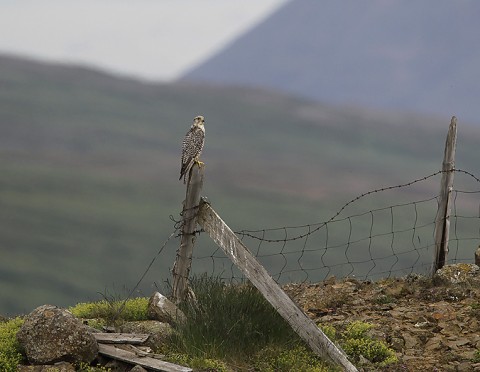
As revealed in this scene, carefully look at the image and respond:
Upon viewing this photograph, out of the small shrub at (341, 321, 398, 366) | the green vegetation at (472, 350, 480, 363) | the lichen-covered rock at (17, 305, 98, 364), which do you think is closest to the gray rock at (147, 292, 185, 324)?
the lichen-covered rock at (17, 305, 98, 364)

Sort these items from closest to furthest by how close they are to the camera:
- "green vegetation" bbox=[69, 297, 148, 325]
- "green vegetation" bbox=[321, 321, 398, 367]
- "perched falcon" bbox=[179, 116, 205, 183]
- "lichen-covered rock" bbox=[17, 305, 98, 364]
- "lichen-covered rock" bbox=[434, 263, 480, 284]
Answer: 1. "lichen-covered rock" bbox=[17, 305, 98, 364]
2. "green vegetation" bbox=[321, 321, 398, 367]
3. "green vegetation" bbox=[69, 297, 148, 325]
4. "perched falcon" bbox=[179, 116, 205, 183]
5. "lichen-covered rock" bbox=[434, 263, 480, 284]

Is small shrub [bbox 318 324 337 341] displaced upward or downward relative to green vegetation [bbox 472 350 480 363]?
upward

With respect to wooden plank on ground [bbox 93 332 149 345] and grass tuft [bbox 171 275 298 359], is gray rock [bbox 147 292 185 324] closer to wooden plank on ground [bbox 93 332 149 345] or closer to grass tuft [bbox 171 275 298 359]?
grass tuft [bbox 171 275 298 359]

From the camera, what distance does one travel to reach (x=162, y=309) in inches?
514

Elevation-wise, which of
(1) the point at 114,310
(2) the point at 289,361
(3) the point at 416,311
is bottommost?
(2) the point at 289,361

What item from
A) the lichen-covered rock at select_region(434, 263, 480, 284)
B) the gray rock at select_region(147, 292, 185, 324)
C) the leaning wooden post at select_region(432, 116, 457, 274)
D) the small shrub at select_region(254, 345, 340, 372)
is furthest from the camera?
the leaning wooden post at select_region(432, 116, 457, 274)

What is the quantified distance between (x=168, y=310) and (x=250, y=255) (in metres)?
1.61

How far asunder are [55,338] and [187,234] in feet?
8.22

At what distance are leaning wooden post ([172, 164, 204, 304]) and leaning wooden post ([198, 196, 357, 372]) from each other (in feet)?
2.24

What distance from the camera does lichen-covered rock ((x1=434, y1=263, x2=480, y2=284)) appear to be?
16375 mm

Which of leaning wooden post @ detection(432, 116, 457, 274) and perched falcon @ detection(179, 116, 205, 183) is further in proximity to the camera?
leaning wooden post @ detection(432, 116, 457, 274)

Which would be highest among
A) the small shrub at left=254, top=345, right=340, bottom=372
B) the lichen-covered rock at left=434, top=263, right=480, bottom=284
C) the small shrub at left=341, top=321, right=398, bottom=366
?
the lichen-covered rock at left=434, top=263, right=480, bottom=284

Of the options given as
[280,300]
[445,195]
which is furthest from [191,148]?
[445,195]

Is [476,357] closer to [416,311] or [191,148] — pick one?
[416,311]
